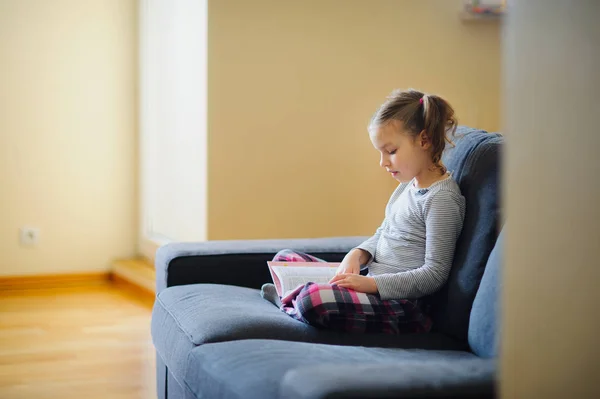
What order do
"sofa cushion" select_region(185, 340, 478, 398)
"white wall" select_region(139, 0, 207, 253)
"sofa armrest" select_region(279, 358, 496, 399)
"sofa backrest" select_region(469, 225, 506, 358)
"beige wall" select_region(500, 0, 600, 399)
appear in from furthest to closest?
"white wall" select_region(139, 0, 207, 253) → "sofa backrest" select_region(469, 225, 506, 358) → "sofa cushion" select_region(185, 340, 478, 398) → "sofa armrest" select_region(279, 358, 496, 399) → "beige wall" select_region(500, 0, 600, 399)

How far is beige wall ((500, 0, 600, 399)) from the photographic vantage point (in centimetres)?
74

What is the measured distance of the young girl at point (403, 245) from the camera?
1855 millimetres

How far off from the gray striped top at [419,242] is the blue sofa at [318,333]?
0.13ft

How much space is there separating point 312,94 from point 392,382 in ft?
8.94

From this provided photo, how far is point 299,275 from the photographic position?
6.95ft

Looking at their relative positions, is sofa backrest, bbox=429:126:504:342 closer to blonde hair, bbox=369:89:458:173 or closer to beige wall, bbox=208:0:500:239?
blonde hair, bbox=369:89:458:173

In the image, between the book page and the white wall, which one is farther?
the white wall

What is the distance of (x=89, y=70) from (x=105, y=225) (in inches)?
33.7

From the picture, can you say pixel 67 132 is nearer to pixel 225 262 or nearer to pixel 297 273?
pixel 225 262

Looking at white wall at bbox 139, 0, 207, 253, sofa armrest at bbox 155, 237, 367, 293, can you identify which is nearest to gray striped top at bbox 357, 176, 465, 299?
sofa armrest at bbox 155, 237, 367, 293

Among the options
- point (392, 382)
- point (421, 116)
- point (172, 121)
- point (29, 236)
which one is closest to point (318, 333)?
point (421, 116)

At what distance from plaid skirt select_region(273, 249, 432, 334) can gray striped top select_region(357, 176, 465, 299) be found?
32 mm

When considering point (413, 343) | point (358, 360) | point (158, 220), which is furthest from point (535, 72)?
point (158, 220)

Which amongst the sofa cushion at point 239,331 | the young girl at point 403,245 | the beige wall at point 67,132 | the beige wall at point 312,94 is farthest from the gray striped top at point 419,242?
the beige wall at point 67,132
